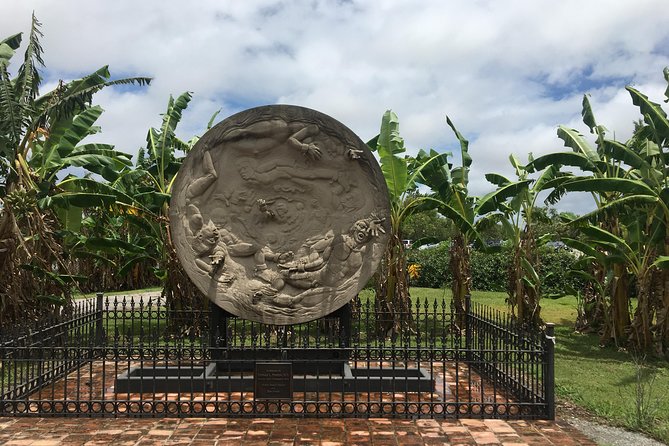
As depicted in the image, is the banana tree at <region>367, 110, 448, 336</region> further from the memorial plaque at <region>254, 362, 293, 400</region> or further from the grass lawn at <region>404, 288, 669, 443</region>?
the memorial plaque at <region>254, 362, 293, 400</region>

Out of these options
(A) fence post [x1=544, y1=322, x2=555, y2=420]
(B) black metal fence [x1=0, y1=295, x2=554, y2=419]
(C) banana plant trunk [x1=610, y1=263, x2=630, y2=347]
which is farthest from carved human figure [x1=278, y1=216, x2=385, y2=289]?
(C) banana plant trunk [x1=610, y1=263, x2=630, y2=347]

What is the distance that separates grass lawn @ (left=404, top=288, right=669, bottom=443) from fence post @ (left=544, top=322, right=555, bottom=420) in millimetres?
842

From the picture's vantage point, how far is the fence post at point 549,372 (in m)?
6.81

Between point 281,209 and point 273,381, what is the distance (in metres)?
2.71

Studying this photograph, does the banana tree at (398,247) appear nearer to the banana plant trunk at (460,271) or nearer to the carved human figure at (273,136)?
the banana plant trunk at (460,271)

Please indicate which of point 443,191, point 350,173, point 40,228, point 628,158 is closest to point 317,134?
point 350,173

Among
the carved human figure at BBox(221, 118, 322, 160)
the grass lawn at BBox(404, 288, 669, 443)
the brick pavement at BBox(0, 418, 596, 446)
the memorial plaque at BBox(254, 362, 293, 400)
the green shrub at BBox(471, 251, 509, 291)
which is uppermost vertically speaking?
the carved human figure at BBox(221, 118, 322, 160)

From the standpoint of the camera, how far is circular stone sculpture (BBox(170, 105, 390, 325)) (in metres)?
8.41

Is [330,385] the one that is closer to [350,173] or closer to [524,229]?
[350,173]

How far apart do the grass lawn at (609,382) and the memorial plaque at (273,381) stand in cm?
401

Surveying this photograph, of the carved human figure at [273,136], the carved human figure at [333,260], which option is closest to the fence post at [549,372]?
the carved human figure at [333,260]

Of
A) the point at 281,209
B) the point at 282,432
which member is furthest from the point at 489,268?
the point at 282,432

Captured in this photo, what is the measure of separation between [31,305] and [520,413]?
880cm

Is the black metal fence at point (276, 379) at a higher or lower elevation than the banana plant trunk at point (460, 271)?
lower
